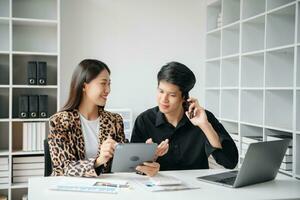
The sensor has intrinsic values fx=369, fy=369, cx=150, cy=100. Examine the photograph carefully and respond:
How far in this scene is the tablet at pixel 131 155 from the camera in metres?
1.76

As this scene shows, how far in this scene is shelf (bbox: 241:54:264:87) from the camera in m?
3.45

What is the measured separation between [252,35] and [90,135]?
198 centimetres

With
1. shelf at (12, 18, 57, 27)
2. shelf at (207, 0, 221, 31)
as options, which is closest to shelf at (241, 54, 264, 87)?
shelf at (207, 0, 221, 31)

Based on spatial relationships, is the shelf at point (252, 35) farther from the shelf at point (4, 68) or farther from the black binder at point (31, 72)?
the shelf at point (4, 68)

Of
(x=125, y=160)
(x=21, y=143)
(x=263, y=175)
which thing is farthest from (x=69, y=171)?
(x=21, y=143)

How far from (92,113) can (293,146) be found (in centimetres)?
152

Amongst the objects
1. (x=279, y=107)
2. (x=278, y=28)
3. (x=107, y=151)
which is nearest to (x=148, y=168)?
(x=107, y=151)

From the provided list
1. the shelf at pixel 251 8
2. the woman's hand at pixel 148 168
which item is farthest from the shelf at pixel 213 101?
the woman's hand at pixel 148 168

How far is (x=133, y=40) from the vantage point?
A: 4.05 meters

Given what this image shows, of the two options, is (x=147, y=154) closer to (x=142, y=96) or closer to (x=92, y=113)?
(x=92, y=113)

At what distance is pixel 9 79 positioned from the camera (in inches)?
133

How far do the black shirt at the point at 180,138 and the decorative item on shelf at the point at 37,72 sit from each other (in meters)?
1.46

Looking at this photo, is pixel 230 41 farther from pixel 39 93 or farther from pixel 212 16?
pixel 39 93

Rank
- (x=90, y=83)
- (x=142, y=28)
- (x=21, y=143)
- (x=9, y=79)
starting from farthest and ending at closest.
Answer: (x=142, y=28), (x=21, y=143), (x=9, y=79), (x=90, y=83)
